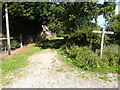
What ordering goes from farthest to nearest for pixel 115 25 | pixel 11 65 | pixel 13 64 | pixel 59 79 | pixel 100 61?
pixel 115 25
pixel 13 64
pixel 11 65
pixel 100 61
pixel 59 79

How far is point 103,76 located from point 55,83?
1919 mm

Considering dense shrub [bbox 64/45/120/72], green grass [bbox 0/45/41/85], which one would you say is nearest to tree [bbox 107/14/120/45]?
dense shrub [bbox 64/45/120/72]

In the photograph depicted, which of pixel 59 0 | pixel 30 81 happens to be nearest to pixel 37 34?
pixel 59 0

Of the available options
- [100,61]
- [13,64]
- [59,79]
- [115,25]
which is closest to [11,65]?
[13,64]

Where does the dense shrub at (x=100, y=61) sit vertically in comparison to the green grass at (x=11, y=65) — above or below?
above

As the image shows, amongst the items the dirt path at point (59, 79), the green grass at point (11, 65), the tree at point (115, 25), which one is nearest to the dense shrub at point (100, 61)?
the dirt path at point (59, 79)

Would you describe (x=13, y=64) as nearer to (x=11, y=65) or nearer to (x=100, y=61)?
(x=11, y=65)

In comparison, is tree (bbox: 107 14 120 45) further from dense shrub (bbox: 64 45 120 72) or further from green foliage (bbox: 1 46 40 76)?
green foliage (bbox: 1 46 40 76)

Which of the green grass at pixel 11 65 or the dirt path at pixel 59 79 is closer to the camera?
the dirt path at pixel 59 79

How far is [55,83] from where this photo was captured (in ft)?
13.2

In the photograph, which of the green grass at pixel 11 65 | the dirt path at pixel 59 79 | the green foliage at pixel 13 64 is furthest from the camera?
A: the green foliage at pixel 13 64

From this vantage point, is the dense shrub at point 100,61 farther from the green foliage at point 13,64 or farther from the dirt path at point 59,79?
the green foliage at point 13,64

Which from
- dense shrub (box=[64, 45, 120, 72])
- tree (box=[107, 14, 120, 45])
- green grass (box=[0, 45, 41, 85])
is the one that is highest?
tree (box=[107, 14, 120, 45])

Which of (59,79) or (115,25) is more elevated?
(115,25)
